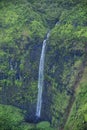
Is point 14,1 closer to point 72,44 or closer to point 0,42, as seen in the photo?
point 0,42

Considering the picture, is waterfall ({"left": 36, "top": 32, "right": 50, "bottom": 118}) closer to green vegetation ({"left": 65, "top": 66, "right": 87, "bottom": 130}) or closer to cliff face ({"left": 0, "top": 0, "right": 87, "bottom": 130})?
cliff face ({"left": 0, "top": 0, "right": 87, "bottom": 130})

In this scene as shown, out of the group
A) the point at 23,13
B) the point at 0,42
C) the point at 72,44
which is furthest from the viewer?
the point at 23,13

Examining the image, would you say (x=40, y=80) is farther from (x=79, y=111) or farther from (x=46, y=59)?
(x=79, y=111)

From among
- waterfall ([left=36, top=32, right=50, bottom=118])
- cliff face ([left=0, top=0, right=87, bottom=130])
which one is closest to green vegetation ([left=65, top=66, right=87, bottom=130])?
cliff face ([left=0, top=0, right=87, bottom=130])

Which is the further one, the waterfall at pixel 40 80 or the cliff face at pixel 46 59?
the waterfall at pixel 40 80

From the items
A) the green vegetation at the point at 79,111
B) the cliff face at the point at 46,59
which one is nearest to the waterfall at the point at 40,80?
the cliff face at the point at 46,59

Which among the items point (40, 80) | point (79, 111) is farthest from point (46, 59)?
point (79, 111)

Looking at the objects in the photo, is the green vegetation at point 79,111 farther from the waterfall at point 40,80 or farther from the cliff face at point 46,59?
the waterfall at point 40,80

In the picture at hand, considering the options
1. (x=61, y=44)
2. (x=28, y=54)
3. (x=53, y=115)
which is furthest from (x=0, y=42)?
(x=53, y=115)
